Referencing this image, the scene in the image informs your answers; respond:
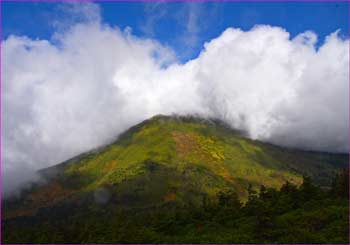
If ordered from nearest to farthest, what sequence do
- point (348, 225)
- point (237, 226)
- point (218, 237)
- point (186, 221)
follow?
point (348, 225) < point (218, 237) < point (237, 226) < point (186, 221)

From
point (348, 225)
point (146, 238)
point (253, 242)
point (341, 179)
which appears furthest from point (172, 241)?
point (341, 179)

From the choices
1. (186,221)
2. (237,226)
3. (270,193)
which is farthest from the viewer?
(270,193)

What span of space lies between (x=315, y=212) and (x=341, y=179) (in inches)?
571

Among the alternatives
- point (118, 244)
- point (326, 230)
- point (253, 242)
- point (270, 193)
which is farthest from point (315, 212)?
point (118, 244)

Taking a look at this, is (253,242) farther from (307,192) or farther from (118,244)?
(307,192)

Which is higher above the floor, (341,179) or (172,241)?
(341,179)

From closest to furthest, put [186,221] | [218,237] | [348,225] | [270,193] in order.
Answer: [348,225], [218,237], [186,221], [270,193]

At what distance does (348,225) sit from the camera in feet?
178

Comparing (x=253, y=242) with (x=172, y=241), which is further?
(x=172, y=241)

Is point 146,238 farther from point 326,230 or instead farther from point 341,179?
point 341,179

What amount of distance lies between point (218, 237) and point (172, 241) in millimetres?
6572

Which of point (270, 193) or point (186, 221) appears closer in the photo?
point (186, 221)

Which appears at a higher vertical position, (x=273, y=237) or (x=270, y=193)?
(x=270, y=193)

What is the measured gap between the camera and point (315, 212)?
6262 centimetres
